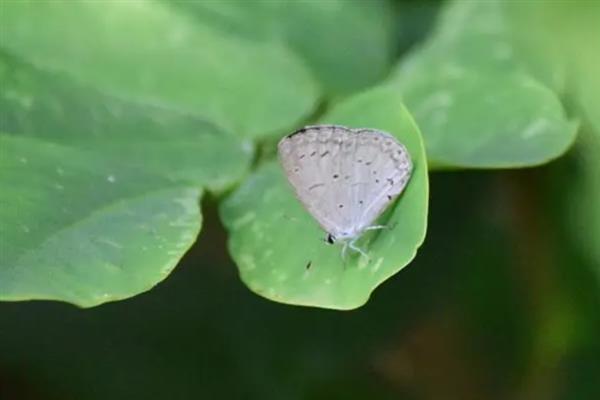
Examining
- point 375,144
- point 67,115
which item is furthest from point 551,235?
point 67,115

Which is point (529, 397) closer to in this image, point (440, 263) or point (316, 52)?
point (440, 263)

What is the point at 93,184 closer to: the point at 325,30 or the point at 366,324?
the point at 325,30

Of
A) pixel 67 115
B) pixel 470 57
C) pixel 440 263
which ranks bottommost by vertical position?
pixel 440 263

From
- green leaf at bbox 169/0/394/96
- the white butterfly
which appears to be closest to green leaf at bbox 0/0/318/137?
green leaf at bbox 169/0/394/96

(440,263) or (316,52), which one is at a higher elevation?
(316,52)

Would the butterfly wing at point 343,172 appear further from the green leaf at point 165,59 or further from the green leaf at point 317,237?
the green leaf at point 165,59

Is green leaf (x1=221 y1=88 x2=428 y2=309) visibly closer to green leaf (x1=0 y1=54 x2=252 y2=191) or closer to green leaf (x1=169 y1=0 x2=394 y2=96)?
green leaf (x1=0 y1=54 x2=252 y2=191)
